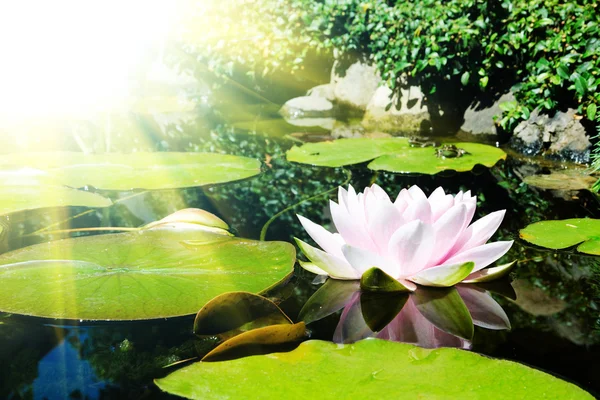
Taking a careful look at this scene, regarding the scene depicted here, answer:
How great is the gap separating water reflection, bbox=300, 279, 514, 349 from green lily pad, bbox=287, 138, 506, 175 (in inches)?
49.9

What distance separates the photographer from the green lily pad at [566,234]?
4.80 feet

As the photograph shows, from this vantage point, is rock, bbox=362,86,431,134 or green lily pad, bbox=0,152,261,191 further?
rock, bbox=362,86,431,134

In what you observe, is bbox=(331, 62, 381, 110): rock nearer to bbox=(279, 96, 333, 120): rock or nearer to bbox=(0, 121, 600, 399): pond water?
bbox=(279, 96, 333, 120): rock

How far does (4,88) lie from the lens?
873 centimetres

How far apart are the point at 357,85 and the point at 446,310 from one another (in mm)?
4254

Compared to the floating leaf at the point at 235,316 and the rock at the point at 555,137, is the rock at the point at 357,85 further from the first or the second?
the floating leaf at the point at 235,316

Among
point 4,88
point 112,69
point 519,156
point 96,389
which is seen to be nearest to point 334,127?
point 519,156

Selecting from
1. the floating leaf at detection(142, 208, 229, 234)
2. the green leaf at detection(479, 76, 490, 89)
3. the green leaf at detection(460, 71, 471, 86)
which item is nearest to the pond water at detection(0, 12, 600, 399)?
the floating leaf at detection(142, 208, 229, 234)

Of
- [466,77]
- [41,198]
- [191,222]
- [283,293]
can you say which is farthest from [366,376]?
[466,77]

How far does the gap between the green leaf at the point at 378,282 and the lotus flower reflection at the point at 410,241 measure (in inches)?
0.8

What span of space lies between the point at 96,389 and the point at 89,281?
40 cm

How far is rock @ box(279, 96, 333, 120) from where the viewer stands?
5301 mm

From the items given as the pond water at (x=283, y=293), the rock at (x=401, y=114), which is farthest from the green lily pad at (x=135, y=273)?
the rock at (x=401, y=114)

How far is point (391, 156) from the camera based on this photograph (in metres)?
2.69
